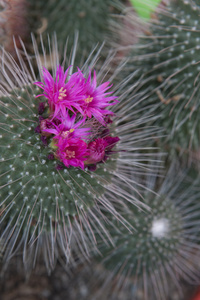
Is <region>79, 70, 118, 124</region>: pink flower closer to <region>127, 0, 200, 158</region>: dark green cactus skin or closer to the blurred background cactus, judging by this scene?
the blurred background cactus

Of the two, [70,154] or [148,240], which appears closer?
[70,154]

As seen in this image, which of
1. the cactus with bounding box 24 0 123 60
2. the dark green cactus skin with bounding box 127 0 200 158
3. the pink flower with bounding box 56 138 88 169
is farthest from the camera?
the cactus with bounding box 24 0 123 60

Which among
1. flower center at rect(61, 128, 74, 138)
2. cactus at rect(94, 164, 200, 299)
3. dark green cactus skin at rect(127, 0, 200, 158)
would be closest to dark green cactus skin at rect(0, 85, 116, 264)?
flower center at rect(61, 128, 74, 138)

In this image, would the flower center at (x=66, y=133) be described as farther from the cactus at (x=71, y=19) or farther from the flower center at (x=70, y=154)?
the cactus at (x=71, y=19)

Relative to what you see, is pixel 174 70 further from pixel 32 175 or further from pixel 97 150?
pixel 32 175

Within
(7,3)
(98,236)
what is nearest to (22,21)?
(7,3)

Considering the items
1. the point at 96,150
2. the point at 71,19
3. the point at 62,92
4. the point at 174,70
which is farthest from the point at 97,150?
the point at 71,19

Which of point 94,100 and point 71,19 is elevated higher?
point 71,19
